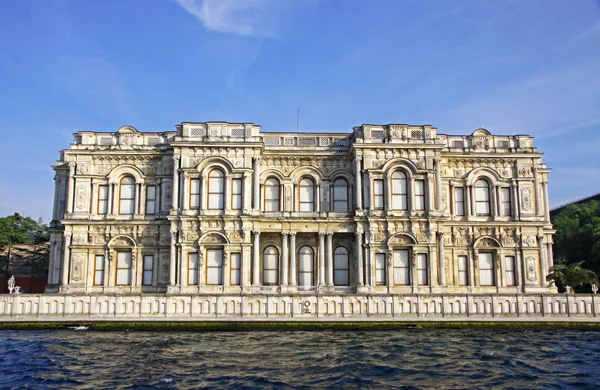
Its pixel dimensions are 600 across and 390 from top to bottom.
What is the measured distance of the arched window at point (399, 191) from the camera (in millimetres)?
28078

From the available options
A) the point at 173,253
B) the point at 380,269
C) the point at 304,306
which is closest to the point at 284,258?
the point at 380,269

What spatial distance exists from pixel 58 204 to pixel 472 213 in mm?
23759

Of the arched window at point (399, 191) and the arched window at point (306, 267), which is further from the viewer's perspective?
the arched window at point (306, 267)

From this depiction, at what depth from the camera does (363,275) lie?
89.8 ft

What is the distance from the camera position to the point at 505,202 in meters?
30.0

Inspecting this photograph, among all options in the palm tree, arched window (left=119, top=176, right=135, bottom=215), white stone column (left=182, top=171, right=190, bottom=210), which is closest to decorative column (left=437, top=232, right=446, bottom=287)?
the palm tree

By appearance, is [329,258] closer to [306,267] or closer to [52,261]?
[306,267]

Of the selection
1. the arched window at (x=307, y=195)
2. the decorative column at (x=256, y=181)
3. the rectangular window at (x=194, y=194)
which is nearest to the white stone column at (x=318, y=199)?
the arched window at (x=307, y=195)

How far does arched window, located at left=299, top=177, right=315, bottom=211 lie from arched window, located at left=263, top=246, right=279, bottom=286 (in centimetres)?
291

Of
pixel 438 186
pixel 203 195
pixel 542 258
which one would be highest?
pixel 438 186

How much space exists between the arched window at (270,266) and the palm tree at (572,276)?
14290mm

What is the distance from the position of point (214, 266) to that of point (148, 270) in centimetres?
394

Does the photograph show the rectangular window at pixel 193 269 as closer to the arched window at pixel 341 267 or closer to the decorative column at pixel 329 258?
the decorative column at pixel 329 258

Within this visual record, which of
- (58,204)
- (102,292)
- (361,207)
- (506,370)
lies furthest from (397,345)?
(58,204)
